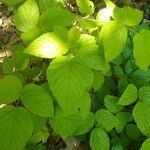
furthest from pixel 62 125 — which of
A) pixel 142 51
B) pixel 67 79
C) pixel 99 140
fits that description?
pixel 142 51

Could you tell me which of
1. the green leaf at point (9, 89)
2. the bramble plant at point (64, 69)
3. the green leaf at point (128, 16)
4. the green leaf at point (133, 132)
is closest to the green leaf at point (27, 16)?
the bramble plant at point (64, 69)

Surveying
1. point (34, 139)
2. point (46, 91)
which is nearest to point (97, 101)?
point (34, 139)

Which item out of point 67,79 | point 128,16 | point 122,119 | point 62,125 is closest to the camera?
point 67,79

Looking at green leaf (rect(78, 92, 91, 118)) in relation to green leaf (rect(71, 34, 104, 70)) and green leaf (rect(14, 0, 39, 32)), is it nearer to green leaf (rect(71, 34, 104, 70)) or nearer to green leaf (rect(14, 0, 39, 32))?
green leaf (rect(71, 34, 104, 70))

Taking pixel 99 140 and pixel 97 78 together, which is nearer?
pixel 97 78

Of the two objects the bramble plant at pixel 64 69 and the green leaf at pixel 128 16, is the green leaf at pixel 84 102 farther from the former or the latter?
the green leaf at pixel 128 16

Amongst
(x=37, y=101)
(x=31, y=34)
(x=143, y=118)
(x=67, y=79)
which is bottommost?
(x=143, y=118)

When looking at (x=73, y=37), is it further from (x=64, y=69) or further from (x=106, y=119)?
(x=106, y=119)
